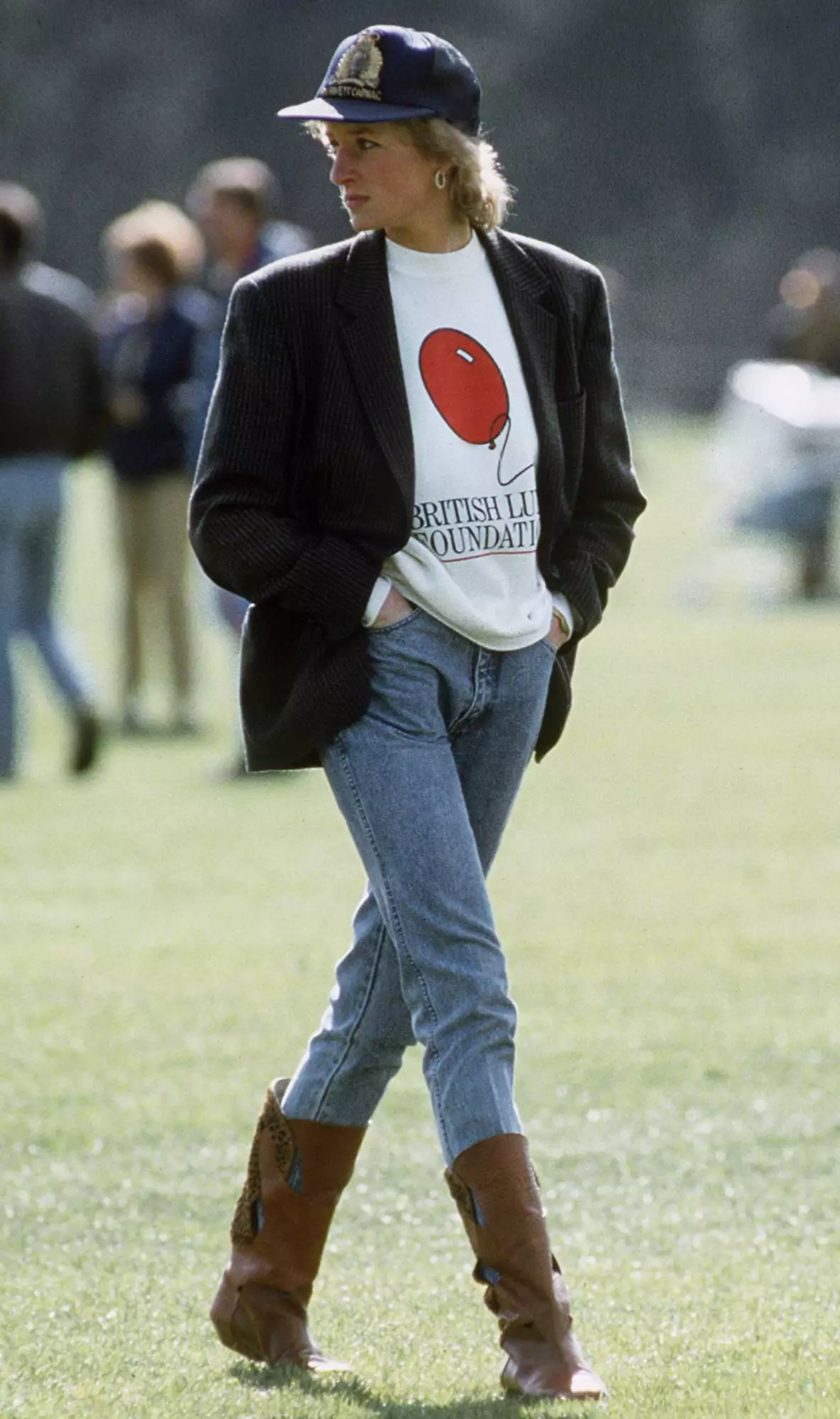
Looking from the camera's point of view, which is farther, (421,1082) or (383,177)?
(421,1082)

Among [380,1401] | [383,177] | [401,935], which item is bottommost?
[380,1401]

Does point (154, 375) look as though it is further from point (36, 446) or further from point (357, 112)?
point (357, 112)

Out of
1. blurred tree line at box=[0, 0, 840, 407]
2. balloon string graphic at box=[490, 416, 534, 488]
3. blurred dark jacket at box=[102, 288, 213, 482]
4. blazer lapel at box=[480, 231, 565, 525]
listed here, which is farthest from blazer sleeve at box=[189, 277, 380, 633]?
blurred tree line at box=[0, 0, 840, 407]

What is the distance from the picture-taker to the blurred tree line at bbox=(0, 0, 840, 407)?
39250 mm

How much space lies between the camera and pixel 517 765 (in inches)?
152

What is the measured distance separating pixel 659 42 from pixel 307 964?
115 feet

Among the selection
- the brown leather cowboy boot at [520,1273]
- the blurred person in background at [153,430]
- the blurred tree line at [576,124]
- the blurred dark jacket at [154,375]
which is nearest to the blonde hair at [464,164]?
the brown leather cowboy boot at [520,1273]

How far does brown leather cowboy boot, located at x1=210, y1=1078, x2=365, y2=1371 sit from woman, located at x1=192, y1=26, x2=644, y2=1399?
38 millimetres

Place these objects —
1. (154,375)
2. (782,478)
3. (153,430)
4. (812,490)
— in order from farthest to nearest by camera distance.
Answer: (782,478) → (812,490) → (153,430) → (154,375)

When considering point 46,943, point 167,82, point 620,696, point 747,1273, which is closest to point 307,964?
point 46,943

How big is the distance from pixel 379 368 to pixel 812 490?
1398 cm

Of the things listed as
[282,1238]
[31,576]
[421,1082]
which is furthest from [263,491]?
[31,576]

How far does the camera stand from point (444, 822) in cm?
366

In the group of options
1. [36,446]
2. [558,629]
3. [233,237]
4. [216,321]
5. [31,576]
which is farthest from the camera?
[216,321]
